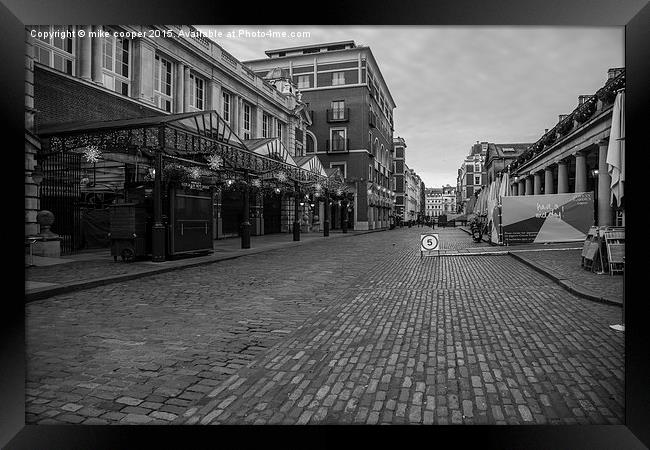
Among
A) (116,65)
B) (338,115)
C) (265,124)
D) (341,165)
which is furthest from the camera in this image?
(341,165)

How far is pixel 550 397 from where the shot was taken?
3.34 m

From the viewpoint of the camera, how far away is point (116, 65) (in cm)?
1767

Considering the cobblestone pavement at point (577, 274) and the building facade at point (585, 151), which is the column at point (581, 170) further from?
the cobblestone pavement at point (577, 274)

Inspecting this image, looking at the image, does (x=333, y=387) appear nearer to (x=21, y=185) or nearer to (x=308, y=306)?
(x=21, y=185)

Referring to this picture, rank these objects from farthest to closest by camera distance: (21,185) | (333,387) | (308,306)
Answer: (308,306) → (333,387) → (21,185)

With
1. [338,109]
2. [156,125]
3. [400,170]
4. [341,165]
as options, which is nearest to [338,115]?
[338,109]

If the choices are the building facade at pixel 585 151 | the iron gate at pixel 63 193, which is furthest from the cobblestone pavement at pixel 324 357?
the iron gate at pixel 63 193

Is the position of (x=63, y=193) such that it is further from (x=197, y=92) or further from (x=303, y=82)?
(x=303, y=82)

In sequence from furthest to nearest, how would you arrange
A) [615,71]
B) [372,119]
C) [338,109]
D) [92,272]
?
1. [372,119]
2. [338,109]
3. [92,272]
4. [615,71]

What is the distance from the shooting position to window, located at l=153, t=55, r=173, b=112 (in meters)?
20.1
